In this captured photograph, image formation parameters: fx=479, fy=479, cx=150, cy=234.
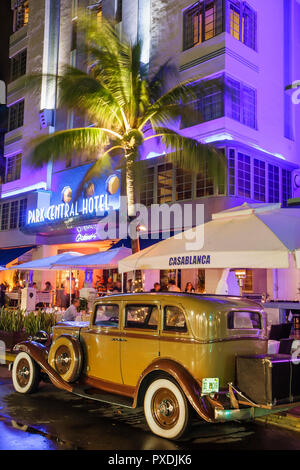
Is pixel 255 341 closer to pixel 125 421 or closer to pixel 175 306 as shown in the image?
pixel 175 306

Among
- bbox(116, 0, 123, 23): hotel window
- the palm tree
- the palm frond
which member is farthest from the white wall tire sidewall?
bbox(116, 0, 123, 23): hotel window

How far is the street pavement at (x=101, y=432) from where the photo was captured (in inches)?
227

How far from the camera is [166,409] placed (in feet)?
19.9

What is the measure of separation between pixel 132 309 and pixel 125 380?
1.00 meters

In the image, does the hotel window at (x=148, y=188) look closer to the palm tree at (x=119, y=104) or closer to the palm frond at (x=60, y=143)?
the palm tree at (x=119, y=104)

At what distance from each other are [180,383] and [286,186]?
15135mm

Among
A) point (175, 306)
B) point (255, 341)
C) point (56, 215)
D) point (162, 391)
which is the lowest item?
point (162, 391)

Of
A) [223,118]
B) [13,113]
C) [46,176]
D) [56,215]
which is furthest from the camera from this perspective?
[13,113]

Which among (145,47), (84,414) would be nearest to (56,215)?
(145,47)

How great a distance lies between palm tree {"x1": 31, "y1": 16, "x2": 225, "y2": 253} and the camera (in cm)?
Answer: 1404

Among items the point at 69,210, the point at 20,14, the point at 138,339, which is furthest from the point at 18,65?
the point at 138,339

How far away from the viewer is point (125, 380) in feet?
22.2

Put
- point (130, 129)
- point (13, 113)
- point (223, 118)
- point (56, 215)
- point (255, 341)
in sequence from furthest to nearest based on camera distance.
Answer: point (13, 113), point (56, 215), point (223, 118), point (130, 129), point (255, 341)

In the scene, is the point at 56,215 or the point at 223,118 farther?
the point at 56,215
